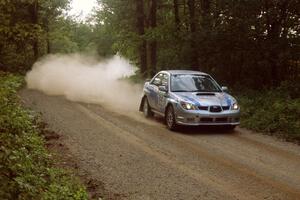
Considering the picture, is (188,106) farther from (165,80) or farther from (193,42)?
(193,42)

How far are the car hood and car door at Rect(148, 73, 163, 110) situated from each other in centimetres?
141

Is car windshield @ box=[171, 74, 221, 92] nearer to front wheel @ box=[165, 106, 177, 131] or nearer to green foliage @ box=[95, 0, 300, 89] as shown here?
front wheel @ box=[165, 106, 177, 131]

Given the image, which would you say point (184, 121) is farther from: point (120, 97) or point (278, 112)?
point (120, 97)

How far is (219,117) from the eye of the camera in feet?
46.1

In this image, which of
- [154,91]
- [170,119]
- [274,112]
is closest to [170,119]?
[170,119]

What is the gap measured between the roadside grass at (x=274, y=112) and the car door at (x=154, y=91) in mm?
2910

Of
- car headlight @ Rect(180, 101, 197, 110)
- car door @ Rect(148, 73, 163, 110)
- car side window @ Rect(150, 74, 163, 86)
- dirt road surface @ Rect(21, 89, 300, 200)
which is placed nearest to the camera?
dirt road surface @ Rect(21, 89, 300, 200)

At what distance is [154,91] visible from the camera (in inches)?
648

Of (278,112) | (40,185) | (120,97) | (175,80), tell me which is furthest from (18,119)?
(120,97)

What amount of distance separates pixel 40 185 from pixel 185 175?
10.2 feet

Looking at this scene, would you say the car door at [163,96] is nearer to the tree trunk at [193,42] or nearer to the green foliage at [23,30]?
the green foliage at [23,30]

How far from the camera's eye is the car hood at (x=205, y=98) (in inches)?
561

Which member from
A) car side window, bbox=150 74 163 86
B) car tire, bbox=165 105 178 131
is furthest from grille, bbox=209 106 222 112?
car side window, bbox=150 74 163 86

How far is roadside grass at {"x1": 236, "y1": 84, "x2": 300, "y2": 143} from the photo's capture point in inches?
564
